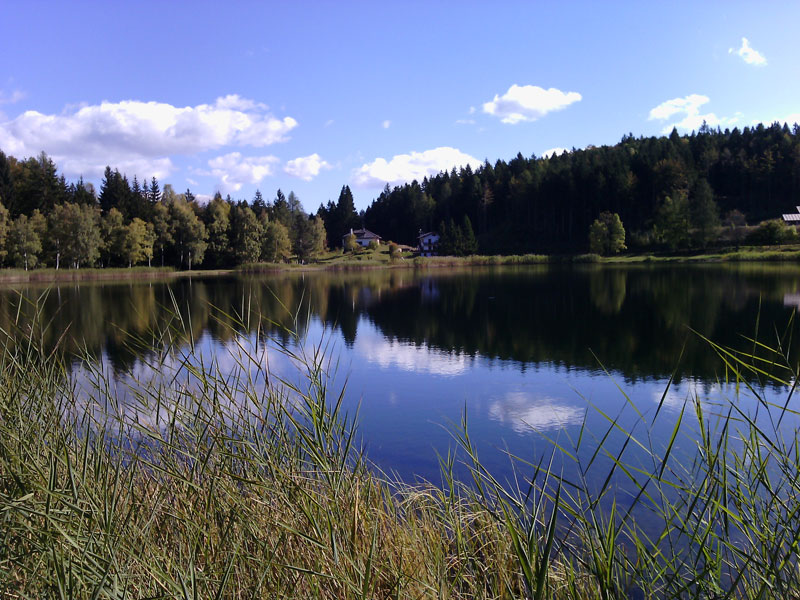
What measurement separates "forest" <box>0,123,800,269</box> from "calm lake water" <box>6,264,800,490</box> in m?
27.2

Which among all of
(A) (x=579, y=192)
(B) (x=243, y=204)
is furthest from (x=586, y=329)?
(A) (x=579, y=192)

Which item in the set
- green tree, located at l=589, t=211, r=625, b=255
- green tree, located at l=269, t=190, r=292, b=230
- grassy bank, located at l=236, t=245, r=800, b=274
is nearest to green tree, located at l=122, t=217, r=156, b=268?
grassy bank, located at l=236, t=245, r=800, b=274

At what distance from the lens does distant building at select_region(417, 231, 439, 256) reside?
9170 centimetres

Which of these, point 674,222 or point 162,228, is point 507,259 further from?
point 162,228

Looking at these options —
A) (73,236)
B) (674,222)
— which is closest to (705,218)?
(674,222)

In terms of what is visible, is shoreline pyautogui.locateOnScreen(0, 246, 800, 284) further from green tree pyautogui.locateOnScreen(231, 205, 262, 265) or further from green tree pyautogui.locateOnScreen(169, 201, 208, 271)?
green tree pyautogui.locateOnScreen(169, 201, 208, 271)

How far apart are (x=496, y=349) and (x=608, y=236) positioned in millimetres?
59264

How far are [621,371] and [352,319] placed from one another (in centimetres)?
1361

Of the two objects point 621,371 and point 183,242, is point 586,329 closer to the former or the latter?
point 621,371

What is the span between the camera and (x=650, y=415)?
959cm

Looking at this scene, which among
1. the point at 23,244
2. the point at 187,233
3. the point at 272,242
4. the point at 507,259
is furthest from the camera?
the point at 507,259

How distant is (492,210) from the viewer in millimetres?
97312

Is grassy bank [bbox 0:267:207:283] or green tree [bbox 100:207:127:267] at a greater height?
green tree [bbox 100:207:127:267]

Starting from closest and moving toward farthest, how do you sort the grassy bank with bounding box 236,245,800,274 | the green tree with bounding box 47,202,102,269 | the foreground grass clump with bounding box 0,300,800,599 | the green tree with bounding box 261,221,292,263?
the foreground grass clump with bounding box 0,300,800,599, the green tree with bounding box 47,202,102,269, the grassy bank with bounding box 236,245,800,274, the green tree with bounding box 261,221,292,263
